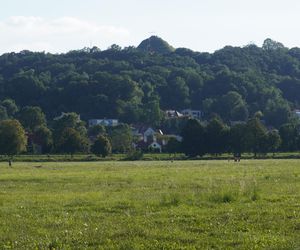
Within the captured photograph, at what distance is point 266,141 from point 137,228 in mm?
89646

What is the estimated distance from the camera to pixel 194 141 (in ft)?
345

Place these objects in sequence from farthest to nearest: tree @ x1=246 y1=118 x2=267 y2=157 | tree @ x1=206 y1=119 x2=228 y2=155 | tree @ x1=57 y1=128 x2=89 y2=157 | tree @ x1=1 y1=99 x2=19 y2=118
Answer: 1. tree @ x1=1 y1=99 x2=19 y2=118
2. tree @ x1=57 y1=128 x2=89 y2=157
3. tree @ x1=206 y1=119 x2=228 y2=155
4. tree @ x1=246 y1=118 x2=267 y2=157

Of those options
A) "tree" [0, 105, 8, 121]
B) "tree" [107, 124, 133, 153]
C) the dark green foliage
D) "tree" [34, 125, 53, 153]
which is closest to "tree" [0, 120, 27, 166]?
the dark green foliage

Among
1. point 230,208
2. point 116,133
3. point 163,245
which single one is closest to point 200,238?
point 163,245

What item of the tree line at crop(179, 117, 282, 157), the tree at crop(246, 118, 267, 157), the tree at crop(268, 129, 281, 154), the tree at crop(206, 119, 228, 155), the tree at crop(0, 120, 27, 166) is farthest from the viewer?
the tree at crop(268, 129, 281, 154)

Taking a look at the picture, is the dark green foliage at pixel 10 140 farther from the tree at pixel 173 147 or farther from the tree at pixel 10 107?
the tree at pixel 10 107

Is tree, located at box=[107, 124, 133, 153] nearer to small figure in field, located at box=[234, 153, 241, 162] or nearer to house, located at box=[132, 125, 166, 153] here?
house, located at box=[132, 125, 166, 153]

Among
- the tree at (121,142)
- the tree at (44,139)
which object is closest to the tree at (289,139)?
the tree at (121,142)

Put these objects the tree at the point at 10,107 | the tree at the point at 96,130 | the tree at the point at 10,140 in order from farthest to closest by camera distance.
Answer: the tree at the point at 10,107 → the tree at the point at 96,130 → the tree at the point at 10,140

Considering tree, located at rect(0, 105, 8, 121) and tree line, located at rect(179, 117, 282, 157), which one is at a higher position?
tree, located at rect(0, 105, 8, 121)

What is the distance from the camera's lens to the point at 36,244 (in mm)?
14844

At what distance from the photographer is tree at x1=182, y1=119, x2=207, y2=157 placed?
104 meters

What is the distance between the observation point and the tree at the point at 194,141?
104500mm

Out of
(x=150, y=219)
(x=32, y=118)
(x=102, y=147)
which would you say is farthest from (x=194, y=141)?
(x=150, y=219)
